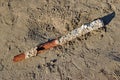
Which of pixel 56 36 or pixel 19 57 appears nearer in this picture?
pixel 19 57

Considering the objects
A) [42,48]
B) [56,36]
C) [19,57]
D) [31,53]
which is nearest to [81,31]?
[56,36]

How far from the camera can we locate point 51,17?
4.32 m

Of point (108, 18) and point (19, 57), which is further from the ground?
point (108, 18)

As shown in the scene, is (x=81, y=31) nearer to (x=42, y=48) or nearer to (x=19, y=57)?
(x=42, y=48)

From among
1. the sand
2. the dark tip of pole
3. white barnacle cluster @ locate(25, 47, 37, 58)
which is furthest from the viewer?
the dark tip of pole

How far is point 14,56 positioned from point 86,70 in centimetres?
102

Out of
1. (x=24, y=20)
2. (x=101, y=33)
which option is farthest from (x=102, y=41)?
(x=24, y=20)

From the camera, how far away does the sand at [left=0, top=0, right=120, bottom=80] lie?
3785mm

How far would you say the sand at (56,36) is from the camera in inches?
149

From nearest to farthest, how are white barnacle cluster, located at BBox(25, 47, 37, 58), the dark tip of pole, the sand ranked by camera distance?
1. the sand
2. white barnacle cluster, located at BBox(25, 47, 37, 58)
3. the dark tip of pole

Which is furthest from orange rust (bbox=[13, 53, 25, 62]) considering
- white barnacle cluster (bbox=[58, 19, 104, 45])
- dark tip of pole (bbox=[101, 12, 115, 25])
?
dark tip of pole (bbox=[101, 12, 115, 25])

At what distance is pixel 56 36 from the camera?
416 cm

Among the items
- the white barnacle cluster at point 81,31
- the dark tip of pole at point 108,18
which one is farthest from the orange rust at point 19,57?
the dark tip of pole at point 108,18

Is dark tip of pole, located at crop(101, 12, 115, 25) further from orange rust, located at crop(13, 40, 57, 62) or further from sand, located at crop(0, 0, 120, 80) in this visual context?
orange rust, located at crop(13, 40, 57, 62)
